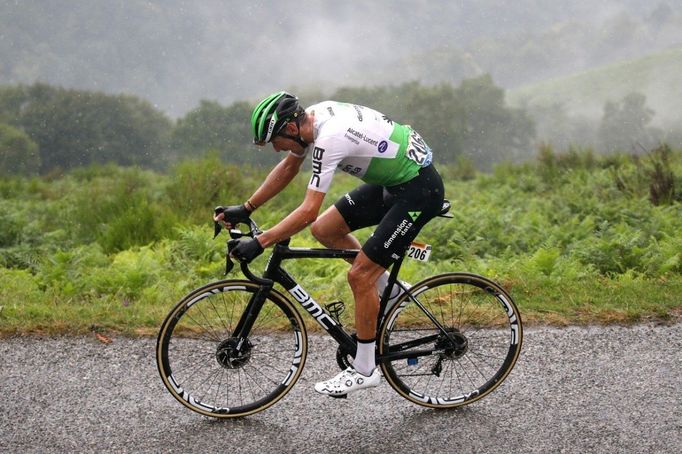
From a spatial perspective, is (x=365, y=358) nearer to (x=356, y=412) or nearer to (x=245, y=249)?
(x=356, y=412)

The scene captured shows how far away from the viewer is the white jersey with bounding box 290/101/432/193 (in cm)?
466

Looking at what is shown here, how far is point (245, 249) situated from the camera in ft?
14.9

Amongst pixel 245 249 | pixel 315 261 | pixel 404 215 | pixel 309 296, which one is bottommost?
pixel 315 261

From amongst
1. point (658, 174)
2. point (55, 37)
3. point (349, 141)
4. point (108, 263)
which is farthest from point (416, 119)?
point (55, 37)

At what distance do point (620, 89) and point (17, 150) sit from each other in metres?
116

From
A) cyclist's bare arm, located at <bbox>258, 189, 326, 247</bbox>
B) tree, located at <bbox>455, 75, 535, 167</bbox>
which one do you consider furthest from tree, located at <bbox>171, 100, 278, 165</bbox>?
cyclist's bare arm, located at <bbox>258, 189, 326, 247</bbox>

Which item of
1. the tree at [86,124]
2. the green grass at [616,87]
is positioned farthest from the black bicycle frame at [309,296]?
the green grass at [616,87]

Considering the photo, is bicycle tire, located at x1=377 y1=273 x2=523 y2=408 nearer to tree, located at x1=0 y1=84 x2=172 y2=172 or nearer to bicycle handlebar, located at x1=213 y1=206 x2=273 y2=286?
bicycle handlebar, located at x1=213 y1=206 x2=273 y2=286

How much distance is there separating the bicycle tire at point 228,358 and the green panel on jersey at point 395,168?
1.07 m

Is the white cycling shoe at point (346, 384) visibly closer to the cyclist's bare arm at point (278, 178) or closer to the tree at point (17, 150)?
the cyclist's bare arm at point (278, 178)

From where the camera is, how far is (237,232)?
4820mm

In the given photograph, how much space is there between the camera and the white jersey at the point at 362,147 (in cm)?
466

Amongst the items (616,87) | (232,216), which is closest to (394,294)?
(232,216)

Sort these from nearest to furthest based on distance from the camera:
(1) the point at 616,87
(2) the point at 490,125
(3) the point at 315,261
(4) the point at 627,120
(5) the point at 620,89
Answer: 1. (3) the point at 315,261
2. (2) the point at 490,125
3. (4) the point at 627,120
4. (5) the point at 620,89
5. (1) the point at 616,87
